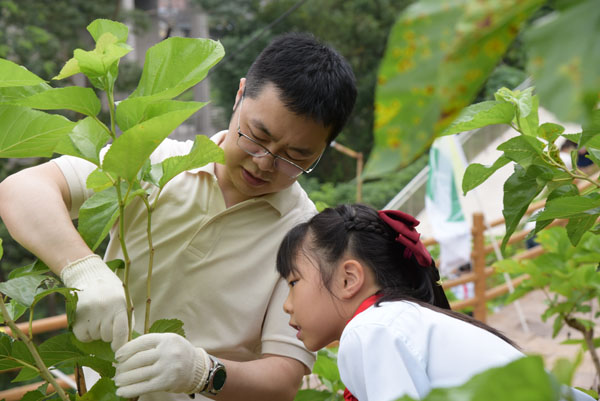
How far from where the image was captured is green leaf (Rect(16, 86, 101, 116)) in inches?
31.3

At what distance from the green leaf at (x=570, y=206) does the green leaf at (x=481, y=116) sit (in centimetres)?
14

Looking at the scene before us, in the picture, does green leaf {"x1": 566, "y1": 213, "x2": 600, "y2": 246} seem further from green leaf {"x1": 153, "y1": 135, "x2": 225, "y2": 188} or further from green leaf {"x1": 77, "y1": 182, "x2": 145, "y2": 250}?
green leaf {"x1": 77, "y1": 182, "x2": 145, "y2": 250}

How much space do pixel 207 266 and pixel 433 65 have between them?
1212 millimetres

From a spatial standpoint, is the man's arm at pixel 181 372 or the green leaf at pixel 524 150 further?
the man's arm at pixel 181 372

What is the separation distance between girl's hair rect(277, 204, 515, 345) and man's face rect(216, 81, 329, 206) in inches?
5.5

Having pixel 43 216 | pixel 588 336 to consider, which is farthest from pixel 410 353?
pixel 588 336

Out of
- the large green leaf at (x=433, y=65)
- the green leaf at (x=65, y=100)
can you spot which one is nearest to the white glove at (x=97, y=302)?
the green leaf at (x=65, y=100)

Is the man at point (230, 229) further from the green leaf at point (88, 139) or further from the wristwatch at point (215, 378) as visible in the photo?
the green leaf at point (88, 139)

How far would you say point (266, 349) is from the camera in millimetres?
1424

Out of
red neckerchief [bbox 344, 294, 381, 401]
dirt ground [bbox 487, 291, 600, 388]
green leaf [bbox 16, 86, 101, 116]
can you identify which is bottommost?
dirt ground [bbox 487, 291, 600, 388]

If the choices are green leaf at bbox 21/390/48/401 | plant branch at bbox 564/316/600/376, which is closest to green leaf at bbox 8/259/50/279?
green leaf at bbox 21/390/48/401

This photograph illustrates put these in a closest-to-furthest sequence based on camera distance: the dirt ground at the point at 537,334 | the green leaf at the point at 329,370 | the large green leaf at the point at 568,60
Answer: the large green leaf at the point at 568,60, the green leaf at the point at 329,370, the dirt ground at the point at 537,334

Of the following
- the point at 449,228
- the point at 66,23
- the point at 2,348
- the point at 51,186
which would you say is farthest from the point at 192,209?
the point at 66,23

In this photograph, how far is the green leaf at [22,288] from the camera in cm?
93
